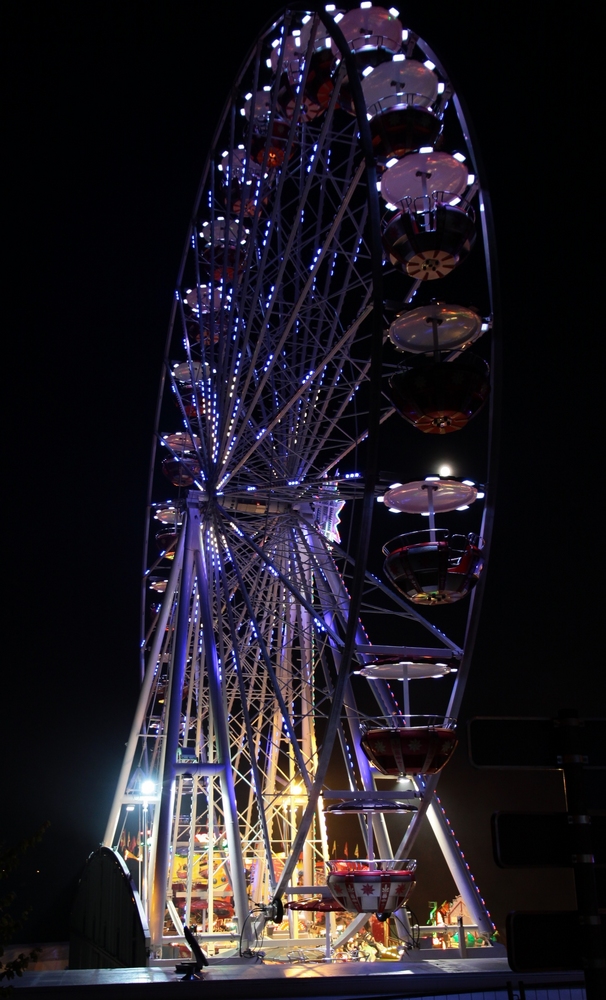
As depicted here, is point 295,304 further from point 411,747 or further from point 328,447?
point 411,747

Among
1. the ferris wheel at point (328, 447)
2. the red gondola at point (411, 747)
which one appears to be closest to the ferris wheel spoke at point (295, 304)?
the ferris wheel at point (328, 447)

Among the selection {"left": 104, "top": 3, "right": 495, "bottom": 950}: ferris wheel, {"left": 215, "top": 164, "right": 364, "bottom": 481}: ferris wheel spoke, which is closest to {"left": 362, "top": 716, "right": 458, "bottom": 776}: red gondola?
{"left": 104, "top": 3, "right": 495, "bottom": 950}: ferris wheel

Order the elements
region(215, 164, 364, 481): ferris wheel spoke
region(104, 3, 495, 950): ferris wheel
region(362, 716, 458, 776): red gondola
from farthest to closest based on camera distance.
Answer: region(215, 164, 364, 481): ferris wheel spoke → region(362, 716, 458, 776): red gondola → region(104, 3, 495, 950): ferris wheel

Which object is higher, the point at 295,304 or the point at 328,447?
the point at 295,304

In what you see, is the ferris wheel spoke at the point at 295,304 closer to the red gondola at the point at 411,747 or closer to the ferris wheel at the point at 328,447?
the ferris wheel at the point at 328,447

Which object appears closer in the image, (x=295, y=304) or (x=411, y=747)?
(x=411, y=747)

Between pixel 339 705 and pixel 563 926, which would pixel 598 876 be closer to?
pixel 563 926

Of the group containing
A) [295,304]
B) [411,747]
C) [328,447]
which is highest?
[295,304]

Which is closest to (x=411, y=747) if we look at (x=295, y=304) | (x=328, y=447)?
(x=328, y=447)

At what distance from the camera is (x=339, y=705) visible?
959 centimetres

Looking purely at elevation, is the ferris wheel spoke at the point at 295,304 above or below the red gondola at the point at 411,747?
above

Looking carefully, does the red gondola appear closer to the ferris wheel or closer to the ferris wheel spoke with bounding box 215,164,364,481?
the ferris wheel

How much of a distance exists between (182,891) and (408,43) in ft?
48.9

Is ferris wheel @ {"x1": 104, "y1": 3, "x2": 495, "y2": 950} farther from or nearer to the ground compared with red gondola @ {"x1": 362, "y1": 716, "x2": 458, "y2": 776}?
farther from the ground
